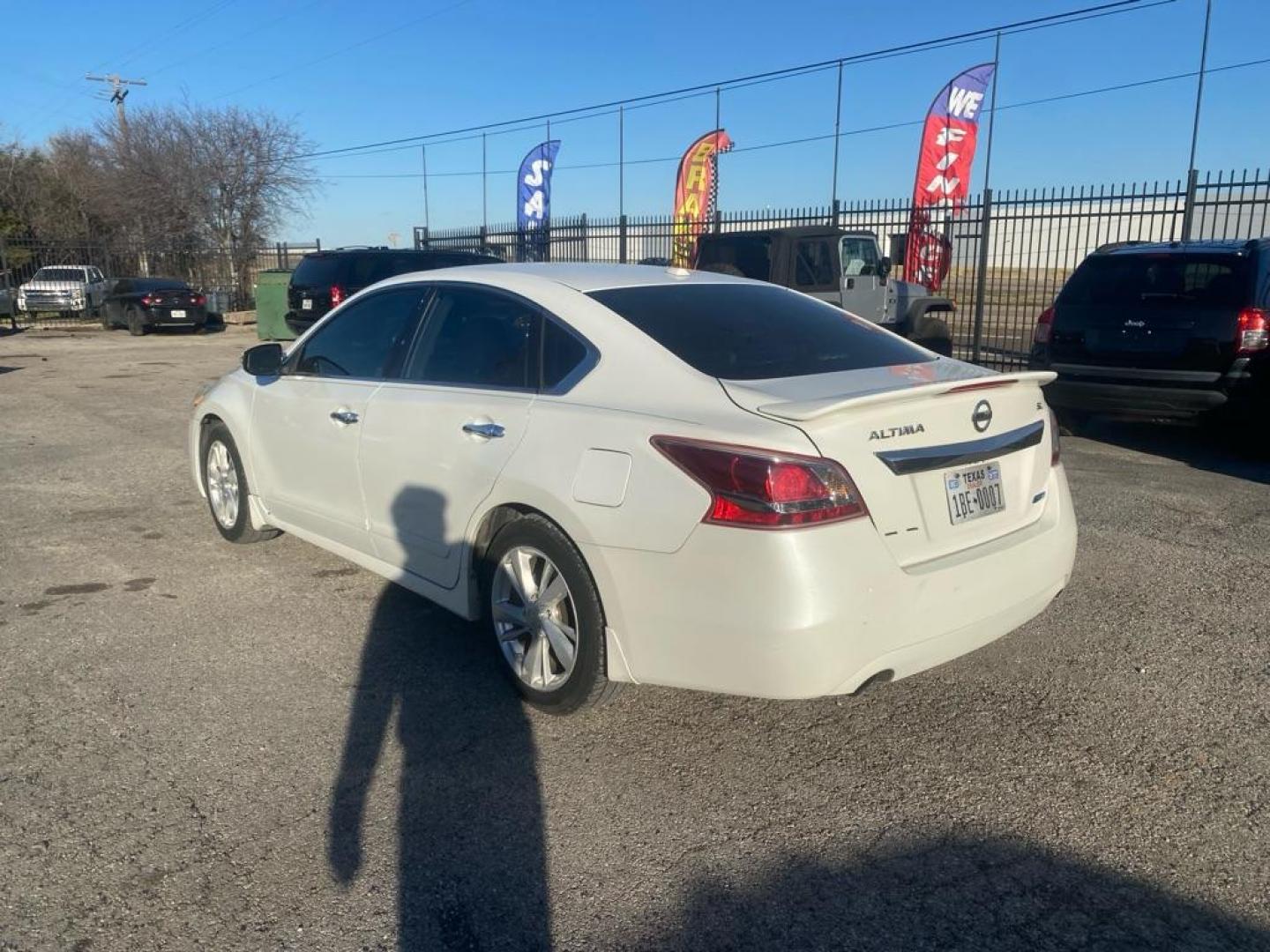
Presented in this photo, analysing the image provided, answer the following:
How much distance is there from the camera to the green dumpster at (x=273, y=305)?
20156mm

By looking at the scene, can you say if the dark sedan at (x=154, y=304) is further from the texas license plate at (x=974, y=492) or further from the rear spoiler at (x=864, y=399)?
the texas license plate at (x=974, y=492)

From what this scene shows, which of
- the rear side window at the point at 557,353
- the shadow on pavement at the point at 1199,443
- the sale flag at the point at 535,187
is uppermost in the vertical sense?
the sale flag at the point at 535,187

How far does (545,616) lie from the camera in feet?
12.4

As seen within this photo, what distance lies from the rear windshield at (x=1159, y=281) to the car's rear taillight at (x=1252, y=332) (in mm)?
128

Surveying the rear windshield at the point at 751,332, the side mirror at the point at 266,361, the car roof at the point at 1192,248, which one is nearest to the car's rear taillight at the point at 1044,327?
the car roof at the point at 1192,248

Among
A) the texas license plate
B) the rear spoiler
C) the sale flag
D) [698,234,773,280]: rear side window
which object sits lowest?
the texas license plate

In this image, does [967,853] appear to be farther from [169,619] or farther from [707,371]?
[169,619]

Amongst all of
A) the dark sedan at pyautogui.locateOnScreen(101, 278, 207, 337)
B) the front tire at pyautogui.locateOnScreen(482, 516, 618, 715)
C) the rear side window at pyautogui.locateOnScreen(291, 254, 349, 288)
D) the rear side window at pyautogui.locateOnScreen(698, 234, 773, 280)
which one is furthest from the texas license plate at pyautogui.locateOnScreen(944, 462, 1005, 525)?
the dark sedan at pyautogui.locateOnScreen(101, 278, 207, 337)

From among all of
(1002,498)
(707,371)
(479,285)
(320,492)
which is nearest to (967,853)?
(1002,498)

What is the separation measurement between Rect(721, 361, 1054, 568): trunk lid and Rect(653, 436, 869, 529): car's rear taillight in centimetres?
6

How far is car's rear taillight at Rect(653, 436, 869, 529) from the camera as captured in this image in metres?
3.06

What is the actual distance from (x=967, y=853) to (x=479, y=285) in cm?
281

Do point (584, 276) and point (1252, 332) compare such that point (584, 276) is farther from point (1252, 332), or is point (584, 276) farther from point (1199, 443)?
point (1199, 443)

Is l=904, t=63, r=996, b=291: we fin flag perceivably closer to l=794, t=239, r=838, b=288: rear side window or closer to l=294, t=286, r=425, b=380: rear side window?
l=794, t=239, r=838, b=288: rear side window
